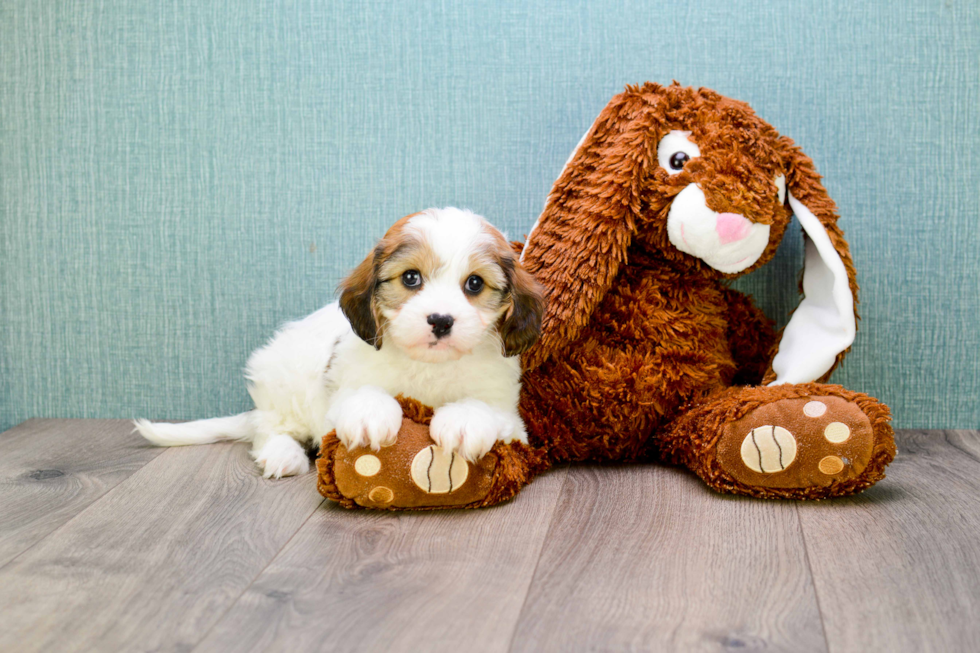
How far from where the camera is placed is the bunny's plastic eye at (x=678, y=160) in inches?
67.1

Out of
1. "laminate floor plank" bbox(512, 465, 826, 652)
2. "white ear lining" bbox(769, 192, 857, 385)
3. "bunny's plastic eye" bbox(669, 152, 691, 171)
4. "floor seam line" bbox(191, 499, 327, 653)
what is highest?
"bunny's plastic eye" bbox(669, 152, 691, 171)

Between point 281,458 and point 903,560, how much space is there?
1241mm

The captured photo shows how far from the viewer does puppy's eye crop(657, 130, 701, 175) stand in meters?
1.70

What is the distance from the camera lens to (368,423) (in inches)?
57.1

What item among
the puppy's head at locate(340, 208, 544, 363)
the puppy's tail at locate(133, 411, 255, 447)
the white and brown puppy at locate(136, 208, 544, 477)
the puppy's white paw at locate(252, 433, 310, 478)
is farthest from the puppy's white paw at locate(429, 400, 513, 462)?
the puppy's tail at locate(133, 411, 255, 447)

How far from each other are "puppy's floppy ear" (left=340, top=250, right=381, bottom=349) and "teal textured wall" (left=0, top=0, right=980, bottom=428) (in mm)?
635

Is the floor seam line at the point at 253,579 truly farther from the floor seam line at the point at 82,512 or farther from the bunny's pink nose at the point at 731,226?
the bunny's pink nose at the point at 731,226

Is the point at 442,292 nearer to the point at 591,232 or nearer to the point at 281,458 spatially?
the point at 591,232

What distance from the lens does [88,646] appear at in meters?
1.02

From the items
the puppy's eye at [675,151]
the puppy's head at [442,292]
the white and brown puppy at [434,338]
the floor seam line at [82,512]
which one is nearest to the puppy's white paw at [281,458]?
the white and brown puppy at [434,338]

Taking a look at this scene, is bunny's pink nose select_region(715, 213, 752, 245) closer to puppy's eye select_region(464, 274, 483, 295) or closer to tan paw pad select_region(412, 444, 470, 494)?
puppy's eye select_region(464, 274, 483, 295)

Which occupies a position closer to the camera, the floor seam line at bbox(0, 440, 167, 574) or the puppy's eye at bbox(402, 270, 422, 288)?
the floor seam line at bbox(0, 440, 167, 574)

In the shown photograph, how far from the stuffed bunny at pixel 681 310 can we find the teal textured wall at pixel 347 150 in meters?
0.33

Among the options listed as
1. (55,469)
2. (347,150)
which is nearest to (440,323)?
(347,150)
